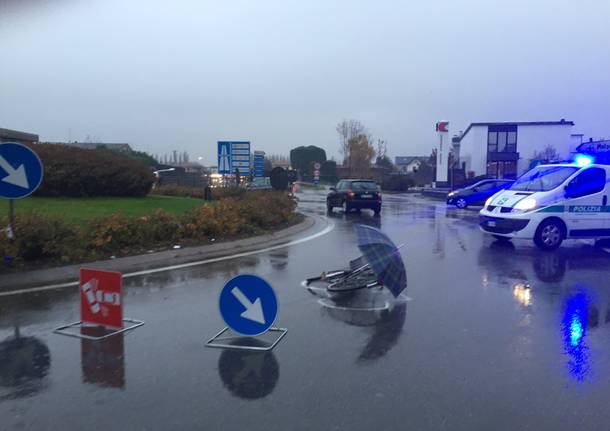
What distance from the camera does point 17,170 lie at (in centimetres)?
772

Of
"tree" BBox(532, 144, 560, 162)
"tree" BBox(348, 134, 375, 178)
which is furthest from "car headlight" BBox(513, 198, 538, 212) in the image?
"tree" BBox(348, 134, 375, 178)

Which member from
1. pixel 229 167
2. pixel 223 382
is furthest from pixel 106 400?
pixel 229 167

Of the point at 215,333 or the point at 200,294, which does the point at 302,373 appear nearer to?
the point at 215,333

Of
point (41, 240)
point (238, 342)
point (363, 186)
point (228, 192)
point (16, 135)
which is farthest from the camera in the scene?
point (363, 186)

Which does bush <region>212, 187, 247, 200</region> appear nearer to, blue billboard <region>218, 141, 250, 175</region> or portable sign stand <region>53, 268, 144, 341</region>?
blue billboard <region>218, 141, 250, 175</region>

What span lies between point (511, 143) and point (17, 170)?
182 feet

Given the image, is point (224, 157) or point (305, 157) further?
point (305, 157)

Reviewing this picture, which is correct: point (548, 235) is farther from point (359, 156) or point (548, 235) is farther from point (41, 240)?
point (359, 156)

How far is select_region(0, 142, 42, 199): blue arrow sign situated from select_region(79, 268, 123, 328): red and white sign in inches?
110

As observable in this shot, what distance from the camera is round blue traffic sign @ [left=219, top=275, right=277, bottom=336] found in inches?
212

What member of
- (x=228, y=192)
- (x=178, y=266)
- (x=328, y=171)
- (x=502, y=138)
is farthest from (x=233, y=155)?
(x=328, y=171)

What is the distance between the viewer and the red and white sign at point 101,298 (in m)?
5.63

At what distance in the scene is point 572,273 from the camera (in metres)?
9.22

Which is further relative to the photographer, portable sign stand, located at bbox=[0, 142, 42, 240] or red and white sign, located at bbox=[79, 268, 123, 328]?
portable sign stand, located at bbox=[0, 142, 42, 240]
